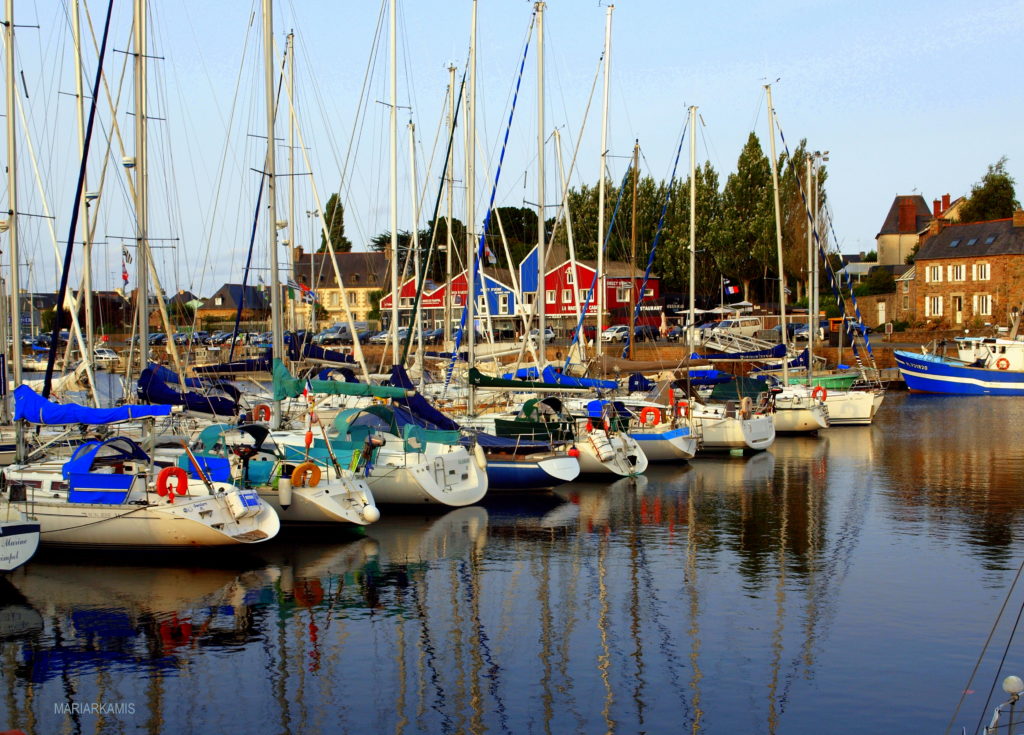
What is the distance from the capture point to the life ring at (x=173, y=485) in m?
20.1

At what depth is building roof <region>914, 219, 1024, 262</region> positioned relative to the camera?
8088cm

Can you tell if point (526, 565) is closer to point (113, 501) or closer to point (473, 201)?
point (113, 501)

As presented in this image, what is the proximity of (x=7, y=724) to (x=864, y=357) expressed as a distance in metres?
63.0

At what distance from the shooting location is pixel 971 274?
82.9m

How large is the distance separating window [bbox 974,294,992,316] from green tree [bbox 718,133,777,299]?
15.2 m

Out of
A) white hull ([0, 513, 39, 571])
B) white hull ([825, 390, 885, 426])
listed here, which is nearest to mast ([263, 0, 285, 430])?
white hull ([0, 513, 39, 571])

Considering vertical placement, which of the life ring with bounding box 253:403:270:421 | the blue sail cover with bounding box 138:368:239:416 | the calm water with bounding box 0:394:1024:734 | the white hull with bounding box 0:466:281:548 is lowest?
the calm water with bounding box 0:394:1024:734

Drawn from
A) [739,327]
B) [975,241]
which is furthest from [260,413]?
[975,241]

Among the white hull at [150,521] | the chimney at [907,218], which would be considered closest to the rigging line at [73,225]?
the white hull at [150,521]

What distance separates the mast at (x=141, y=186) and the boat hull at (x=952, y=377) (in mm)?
49961

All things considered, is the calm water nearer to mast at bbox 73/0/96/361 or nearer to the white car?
mast at bbox 73/0/96/361

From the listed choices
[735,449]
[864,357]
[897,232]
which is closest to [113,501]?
[735,449]

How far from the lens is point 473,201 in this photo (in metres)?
36.8

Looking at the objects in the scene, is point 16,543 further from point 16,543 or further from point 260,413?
point 260,413
